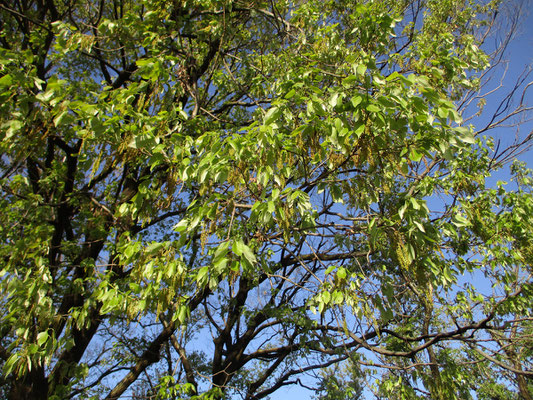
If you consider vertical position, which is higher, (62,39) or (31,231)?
(62,39)

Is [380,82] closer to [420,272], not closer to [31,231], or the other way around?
[420,272]

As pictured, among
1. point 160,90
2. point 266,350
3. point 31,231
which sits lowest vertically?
point 266,350

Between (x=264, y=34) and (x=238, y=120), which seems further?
(x=238, y=120)

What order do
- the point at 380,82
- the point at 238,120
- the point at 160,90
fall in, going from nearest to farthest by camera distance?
the point at 380,82 < the point at 160,90 < the point at 238,120

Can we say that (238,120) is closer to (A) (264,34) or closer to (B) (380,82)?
(A) (264,34)

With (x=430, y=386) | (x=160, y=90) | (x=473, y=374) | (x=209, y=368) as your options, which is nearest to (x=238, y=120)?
(x=160, y=90)

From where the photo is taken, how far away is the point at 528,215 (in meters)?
3.21

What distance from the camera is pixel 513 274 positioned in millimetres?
3383

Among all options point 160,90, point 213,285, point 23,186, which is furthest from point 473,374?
point 23,186

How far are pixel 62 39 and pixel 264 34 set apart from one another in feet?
7.66

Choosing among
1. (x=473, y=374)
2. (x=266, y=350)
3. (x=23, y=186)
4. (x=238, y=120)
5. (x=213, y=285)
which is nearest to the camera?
(x=213, y=285)

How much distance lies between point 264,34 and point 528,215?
11.4ft

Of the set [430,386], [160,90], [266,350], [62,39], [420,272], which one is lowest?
[430,386]


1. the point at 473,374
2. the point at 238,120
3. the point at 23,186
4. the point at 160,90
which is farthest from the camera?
the point at 473,374
